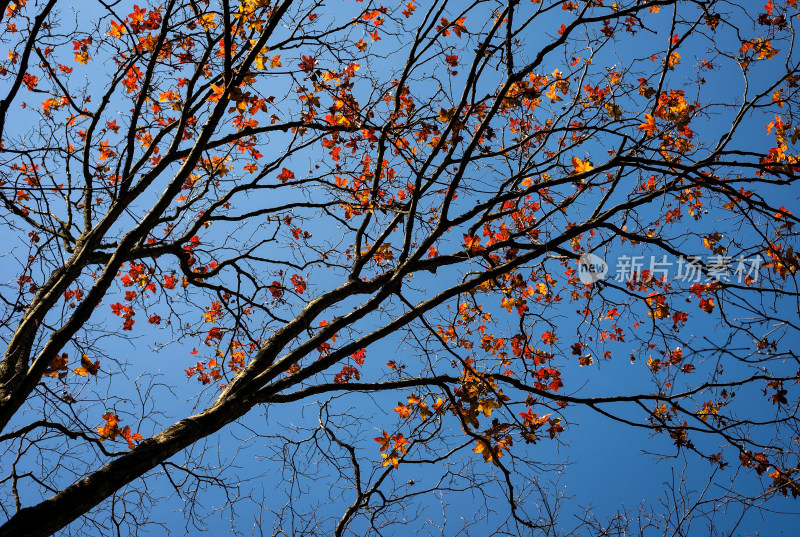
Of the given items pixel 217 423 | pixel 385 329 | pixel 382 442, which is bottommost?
pixel 217 423

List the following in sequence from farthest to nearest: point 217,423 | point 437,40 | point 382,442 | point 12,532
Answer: point 437,40 → point 382,442 → point 217,423 → point 12,532

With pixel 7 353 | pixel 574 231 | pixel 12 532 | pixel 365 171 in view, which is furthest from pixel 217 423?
pixel 365 171

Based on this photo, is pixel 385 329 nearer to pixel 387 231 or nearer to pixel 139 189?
pixel 387 231

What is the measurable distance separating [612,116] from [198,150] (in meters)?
3.30

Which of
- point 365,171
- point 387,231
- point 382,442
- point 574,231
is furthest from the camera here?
point 365,171

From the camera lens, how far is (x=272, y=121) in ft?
16.4

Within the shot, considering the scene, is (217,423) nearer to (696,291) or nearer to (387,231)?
(387,231)

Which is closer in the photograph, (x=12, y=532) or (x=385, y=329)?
(x=12, y=532)

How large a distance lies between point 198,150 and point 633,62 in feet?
12.1

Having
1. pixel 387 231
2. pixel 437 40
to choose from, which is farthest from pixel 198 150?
pixel 437 40

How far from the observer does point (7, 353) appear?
149 inches

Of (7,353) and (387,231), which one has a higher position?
(387,231)

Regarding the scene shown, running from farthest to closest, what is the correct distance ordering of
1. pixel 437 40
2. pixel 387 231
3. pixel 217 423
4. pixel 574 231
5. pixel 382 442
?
pixel 387 231 → pixel 437 40 → pixel 382 442 → pixel 574 231 → pixel 217 423

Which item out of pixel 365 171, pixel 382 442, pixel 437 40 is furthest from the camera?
pixel 365 171
